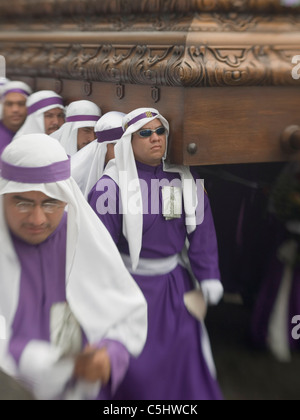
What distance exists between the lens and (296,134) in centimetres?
291

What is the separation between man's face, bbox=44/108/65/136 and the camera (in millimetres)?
3801

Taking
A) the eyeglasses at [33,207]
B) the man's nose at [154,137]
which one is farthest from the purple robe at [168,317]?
the eyeglasses at [33,207]

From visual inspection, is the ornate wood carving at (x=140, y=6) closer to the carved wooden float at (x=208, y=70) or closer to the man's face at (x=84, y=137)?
the carved wooden float at (x=208, y=70)

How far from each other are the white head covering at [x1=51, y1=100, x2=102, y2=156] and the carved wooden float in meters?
0.16

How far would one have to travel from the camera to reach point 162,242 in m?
2.70

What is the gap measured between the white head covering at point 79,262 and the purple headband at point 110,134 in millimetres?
1112

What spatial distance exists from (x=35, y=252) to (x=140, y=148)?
0.89 metres

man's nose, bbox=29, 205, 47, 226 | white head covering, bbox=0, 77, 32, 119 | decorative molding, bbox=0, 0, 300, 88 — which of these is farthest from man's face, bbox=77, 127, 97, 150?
man's nose, bbox=29, 205, 47, 226

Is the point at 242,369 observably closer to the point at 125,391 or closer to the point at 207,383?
the point at 207,383

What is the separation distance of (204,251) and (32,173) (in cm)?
117

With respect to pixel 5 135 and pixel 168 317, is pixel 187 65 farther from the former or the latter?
pixel 5 135

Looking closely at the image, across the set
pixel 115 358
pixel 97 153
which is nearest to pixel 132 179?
pixel 97 153

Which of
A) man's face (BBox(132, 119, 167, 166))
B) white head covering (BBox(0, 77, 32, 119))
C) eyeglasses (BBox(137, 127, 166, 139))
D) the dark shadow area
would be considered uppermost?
white head covering (BBox(0, 77, 32, 119))

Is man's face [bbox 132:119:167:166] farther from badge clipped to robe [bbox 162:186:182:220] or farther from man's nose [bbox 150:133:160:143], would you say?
badge clipped to robe [bbox 162:186:182:220]
